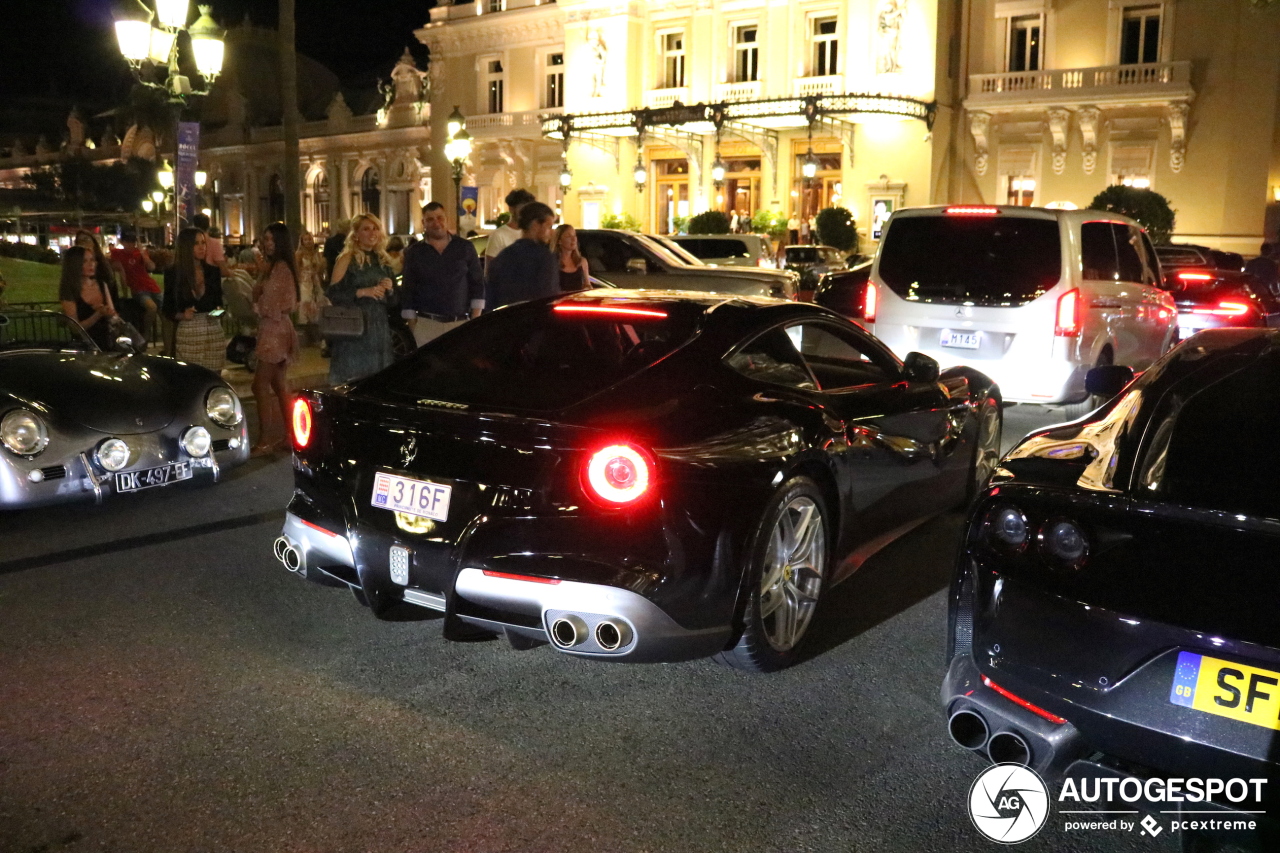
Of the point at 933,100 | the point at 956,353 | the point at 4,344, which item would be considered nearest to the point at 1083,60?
the point at 933,100

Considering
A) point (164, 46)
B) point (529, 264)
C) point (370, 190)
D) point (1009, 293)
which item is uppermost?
point (370, 190)

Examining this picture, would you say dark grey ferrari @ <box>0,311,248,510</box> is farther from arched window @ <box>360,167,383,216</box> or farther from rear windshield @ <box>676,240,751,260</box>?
arched window @ <box>360,167,383,216</box>

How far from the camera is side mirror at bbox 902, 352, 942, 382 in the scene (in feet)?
18.9

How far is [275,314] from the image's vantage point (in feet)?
28.3

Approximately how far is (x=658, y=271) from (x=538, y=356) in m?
10.8

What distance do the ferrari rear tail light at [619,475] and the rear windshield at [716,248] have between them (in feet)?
59.3

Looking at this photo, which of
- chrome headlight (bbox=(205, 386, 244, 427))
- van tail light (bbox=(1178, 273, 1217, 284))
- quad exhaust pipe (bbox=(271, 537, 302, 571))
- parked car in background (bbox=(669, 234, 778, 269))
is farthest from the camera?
parked car in background (bbox=(669, 234, 778, 269))

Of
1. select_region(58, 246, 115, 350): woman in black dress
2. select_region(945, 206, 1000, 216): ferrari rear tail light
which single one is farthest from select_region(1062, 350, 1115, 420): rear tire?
select_region(58, 246, 115, 350): woman in black dress

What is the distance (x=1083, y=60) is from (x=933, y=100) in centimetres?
471

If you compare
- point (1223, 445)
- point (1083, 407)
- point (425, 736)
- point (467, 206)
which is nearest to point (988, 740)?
point (1223, 445)

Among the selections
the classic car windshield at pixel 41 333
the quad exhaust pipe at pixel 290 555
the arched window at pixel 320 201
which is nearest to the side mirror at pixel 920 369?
the quad exhaust pipe at pixel 290 555

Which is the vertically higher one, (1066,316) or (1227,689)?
(1066,316)

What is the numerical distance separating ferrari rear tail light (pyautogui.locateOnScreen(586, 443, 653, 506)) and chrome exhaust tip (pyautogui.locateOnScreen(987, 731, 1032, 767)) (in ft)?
4.45

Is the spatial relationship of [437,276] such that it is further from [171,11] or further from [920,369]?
[171,11]
